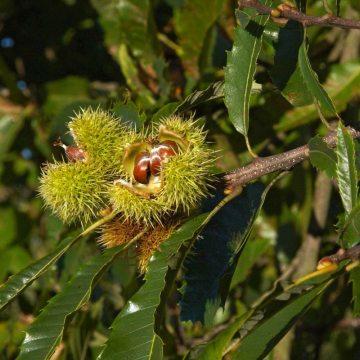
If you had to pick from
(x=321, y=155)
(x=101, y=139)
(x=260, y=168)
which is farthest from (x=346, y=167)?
(x=101, y=139)

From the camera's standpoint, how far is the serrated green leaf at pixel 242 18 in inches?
40.1

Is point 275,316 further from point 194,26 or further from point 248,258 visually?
point 194,26

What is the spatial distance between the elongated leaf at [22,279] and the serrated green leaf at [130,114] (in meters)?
0.37

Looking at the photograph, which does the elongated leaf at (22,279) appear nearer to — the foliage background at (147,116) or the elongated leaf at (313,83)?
the foliage background at (147,116)

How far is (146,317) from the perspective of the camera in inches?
38.2

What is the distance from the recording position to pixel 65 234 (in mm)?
1763

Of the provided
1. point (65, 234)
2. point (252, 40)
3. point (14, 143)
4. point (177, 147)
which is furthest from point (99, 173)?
point (14, 143)

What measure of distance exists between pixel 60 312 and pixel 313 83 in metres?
0.84

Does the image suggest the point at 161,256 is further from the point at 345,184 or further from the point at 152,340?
the point at 345,184

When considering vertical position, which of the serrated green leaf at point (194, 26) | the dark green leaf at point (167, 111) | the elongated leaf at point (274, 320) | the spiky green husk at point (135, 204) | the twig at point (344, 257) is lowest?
the elongated leaf at point (274, 320)

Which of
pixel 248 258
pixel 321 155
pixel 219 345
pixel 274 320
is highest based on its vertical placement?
pixel 321 155

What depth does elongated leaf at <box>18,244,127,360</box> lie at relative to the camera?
1.02 meters

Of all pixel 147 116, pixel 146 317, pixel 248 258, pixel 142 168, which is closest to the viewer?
pixel 146 317

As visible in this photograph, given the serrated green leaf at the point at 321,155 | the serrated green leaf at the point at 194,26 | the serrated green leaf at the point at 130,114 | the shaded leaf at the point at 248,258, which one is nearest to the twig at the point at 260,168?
the serrated green leaf at the point at 321,155
